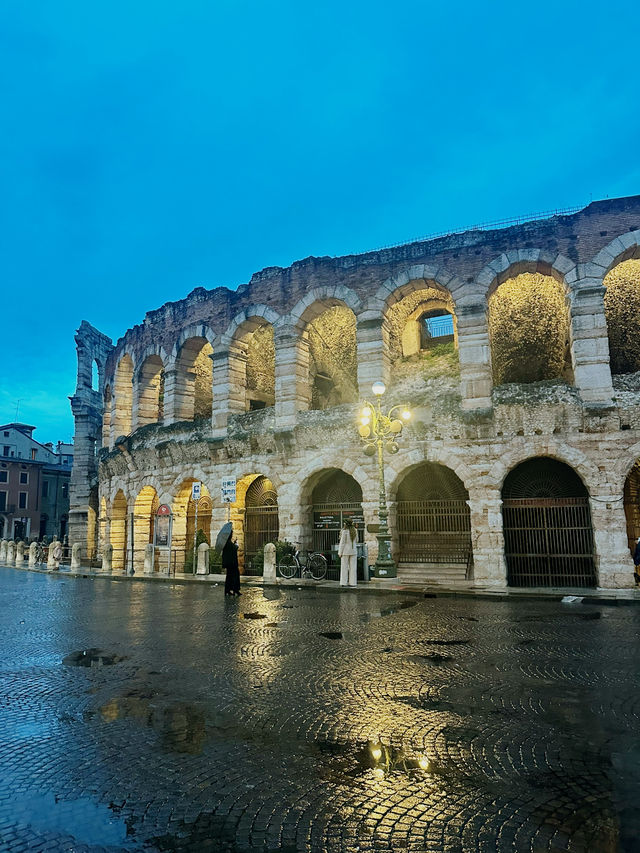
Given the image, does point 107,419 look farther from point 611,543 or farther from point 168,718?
point 168,718

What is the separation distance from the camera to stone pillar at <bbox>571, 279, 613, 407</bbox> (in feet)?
50.2

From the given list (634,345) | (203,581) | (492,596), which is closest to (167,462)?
(203,581)

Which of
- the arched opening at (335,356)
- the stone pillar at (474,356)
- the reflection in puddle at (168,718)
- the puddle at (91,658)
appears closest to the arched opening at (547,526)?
the stone pillar at (474,356)

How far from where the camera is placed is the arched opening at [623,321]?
18688mm

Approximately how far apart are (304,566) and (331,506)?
2.68m

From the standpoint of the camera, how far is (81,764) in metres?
3.59

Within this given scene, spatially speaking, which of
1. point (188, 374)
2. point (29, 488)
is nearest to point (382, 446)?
point (188, 374)

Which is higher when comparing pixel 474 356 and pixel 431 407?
pixel 474 356

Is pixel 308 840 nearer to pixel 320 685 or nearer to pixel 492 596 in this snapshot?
pixel 320 685

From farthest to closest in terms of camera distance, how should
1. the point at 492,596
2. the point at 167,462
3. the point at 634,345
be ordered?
the point at 167,462 < the point at 634,345 < the point at 492,596

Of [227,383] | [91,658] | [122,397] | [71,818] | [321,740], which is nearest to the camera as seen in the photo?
[71,818]

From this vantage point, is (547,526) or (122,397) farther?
(122,397)

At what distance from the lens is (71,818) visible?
2.89 m

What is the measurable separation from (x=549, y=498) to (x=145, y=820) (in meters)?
15.2
